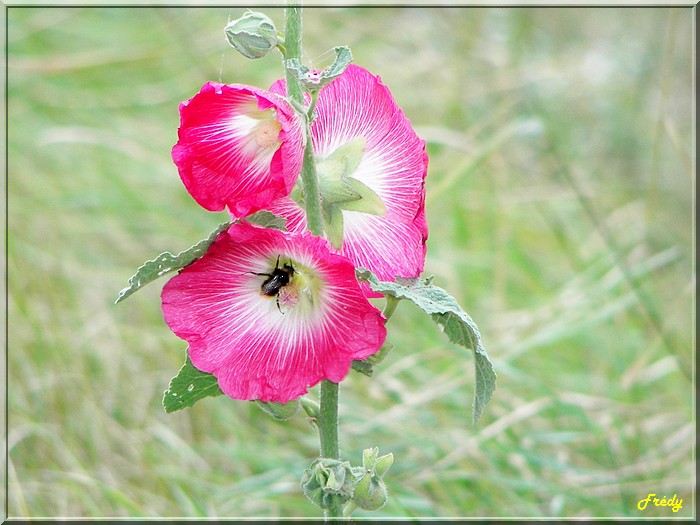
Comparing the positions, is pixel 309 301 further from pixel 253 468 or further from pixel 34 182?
pixel 34 182

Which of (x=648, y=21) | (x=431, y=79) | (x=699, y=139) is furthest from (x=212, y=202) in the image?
(x=648, y=21)

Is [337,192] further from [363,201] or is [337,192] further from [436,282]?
[436,282]

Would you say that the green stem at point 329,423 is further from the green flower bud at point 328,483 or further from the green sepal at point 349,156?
the green sepal at point 349,156
